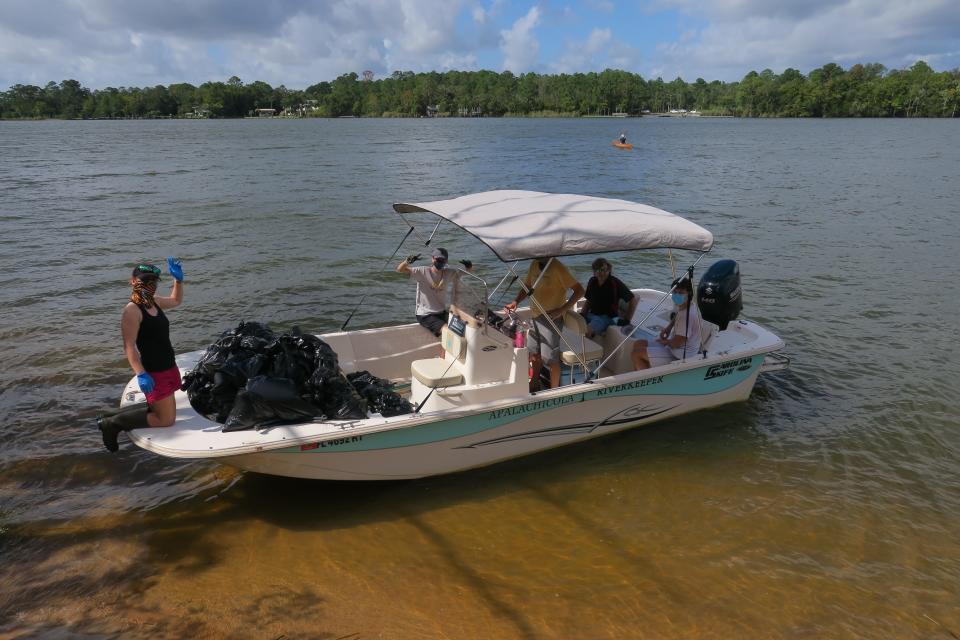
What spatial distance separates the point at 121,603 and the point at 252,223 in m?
16.7

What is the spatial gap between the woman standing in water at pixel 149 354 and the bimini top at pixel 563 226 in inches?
110

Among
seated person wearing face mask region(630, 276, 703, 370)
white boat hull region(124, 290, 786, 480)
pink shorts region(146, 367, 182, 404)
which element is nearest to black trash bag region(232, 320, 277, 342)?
white boat hull region(124, 290, 786, 480)

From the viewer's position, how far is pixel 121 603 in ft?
16.7

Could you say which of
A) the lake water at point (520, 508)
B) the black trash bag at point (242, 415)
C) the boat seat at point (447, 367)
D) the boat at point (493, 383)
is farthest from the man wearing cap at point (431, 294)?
the black trash bag at point (242, 415)

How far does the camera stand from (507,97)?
443 ft

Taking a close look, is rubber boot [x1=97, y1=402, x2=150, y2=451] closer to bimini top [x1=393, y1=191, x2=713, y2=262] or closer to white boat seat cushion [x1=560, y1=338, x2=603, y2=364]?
bimini top [x1=393, y1=191, x2=713, y2=262]

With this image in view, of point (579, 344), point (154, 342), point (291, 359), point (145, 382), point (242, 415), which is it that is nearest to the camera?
point (145, 382)

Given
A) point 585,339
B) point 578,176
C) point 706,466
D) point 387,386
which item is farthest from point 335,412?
point 578,176

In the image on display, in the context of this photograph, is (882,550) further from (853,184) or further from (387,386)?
(853,184)

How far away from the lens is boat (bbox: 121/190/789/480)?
18.8 ft

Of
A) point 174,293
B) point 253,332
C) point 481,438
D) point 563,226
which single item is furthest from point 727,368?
point 174,293

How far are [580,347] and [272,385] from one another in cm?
343

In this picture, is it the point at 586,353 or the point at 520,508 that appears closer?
the point at 520,508

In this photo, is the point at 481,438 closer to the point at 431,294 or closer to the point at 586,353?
the point at 586,353
